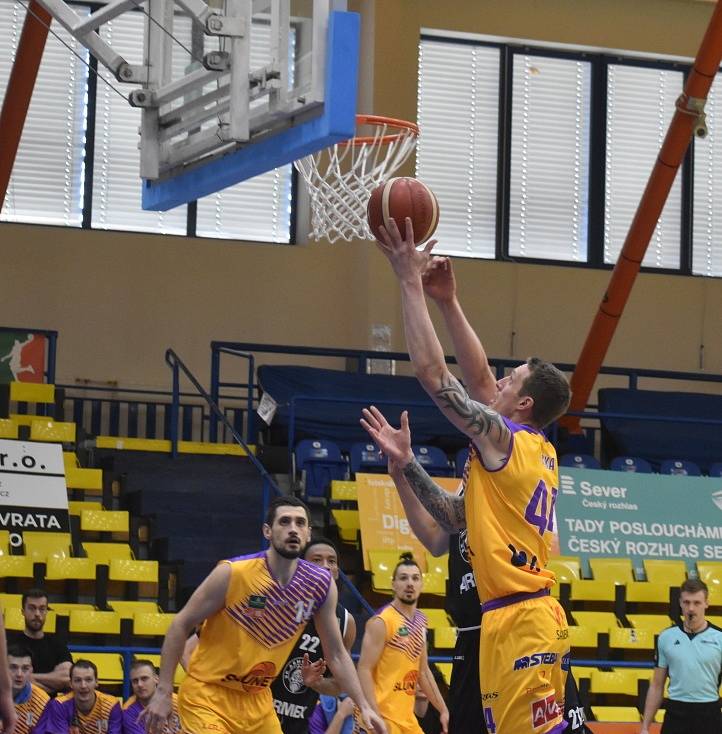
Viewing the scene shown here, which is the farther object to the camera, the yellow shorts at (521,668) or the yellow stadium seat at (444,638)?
the yellow stadium seat at (444,638)

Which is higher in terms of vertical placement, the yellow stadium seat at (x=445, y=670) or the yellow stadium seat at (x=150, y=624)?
the yellow stadium seat at (x=150, y=624)

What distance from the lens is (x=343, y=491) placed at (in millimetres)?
14133

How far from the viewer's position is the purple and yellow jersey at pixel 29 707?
9484mm

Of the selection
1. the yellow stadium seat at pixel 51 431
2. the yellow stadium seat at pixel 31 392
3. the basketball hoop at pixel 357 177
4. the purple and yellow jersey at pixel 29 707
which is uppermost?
the basketball hoop at pixel 357 177

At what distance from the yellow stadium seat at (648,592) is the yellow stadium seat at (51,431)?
5.42 meters

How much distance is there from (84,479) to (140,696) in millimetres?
4341

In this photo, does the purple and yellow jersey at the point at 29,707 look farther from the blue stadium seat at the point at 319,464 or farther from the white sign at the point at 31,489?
the blue stadium seat at the point at 319,464

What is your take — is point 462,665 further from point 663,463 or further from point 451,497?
point 663,463

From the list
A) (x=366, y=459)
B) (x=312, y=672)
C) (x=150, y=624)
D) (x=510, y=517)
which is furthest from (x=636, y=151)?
(x=510, y=517)

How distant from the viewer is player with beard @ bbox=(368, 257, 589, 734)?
5449 mm

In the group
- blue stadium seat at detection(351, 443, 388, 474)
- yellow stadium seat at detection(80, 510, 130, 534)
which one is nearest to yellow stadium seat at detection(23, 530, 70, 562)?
yellow stadium seat at detection(80, 510, 130, 534)

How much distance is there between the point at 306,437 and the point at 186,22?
18.8 ft

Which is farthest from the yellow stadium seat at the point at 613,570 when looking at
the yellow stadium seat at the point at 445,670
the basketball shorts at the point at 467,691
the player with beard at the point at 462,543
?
the basketball shorts at the point at 467,691

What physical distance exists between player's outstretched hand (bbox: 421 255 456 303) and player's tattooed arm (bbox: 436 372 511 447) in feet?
1.24
